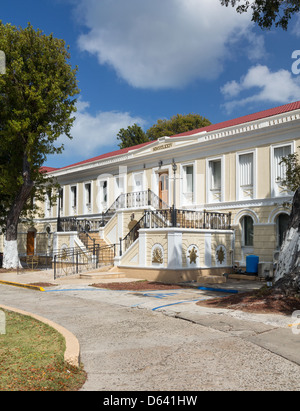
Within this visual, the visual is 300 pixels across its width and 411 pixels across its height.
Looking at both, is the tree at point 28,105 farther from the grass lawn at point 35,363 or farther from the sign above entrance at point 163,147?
the grass lawn at point 35,363

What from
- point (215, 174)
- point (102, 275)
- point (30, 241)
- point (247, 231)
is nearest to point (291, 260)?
point (247, 231)

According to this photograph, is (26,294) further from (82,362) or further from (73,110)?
(73,110)

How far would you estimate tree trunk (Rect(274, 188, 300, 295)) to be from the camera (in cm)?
1069

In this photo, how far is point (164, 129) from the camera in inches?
1812

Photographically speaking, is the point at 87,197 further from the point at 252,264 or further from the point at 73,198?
the point at 252,264

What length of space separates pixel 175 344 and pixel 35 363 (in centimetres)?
255

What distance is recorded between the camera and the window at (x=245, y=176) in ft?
69.6

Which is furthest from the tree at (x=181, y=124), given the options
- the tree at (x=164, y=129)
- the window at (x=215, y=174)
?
the window at (x=215, y=174)

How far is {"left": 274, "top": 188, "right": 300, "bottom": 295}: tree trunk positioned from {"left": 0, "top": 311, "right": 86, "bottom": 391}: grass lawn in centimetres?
603

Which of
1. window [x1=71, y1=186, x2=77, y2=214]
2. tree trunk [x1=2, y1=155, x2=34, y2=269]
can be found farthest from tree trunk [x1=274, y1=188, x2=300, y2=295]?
window [x1=71, y1=186, x2=77, y2=214]

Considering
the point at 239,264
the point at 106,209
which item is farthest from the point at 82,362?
the point at 106,209

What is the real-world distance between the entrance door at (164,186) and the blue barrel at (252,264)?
7.27 m

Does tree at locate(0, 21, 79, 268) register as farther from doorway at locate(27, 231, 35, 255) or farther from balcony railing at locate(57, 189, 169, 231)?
doorway at locate(27, 231, 35, 255)

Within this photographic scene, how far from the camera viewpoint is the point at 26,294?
14703mm
